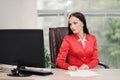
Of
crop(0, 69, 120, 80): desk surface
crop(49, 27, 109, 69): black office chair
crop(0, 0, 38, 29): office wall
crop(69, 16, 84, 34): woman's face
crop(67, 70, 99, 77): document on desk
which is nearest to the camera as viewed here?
crop(0, 69, 120, 80): desk surface

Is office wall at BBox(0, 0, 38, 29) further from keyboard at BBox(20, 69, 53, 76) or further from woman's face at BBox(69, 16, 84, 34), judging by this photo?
keyboard at BBox(20, 69, 53, 76)

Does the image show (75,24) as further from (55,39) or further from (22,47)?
(22,47)

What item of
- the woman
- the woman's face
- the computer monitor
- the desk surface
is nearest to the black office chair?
the woman

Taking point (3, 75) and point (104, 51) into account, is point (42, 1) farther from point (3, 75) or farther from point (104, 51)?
point (3, 75)

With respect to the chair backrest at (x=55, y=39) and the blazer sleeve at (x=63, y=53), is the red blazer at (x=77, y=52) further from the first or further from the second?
the chair backrest at (x=55, y=39)

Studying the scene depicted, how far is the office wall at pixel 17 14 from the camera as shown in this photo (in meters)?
3.84

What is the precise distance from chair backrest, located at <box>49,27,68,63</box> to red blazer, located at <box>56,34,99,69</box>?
7.5 inches

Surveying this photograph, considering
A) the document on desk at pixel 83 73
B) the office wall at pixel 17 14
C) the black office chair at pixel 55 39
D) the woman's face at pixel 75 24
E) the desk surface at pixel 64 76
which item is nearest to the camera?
the desk surface at pixel 64 76

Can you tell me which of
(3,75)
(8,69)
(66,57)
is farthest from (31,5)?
(3,75)

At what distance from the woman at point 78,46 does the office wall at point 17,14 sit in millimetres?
1093

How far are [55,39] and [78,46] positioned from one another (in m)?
0.39

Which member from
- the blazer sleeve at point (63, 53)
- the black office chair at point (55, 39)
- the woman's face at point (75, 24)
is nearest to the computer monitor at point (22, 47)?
the blazer sleeve at point (63, 53)

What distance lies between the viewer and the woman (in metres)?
2.92

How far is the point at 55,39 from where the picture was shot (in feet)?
10.6
